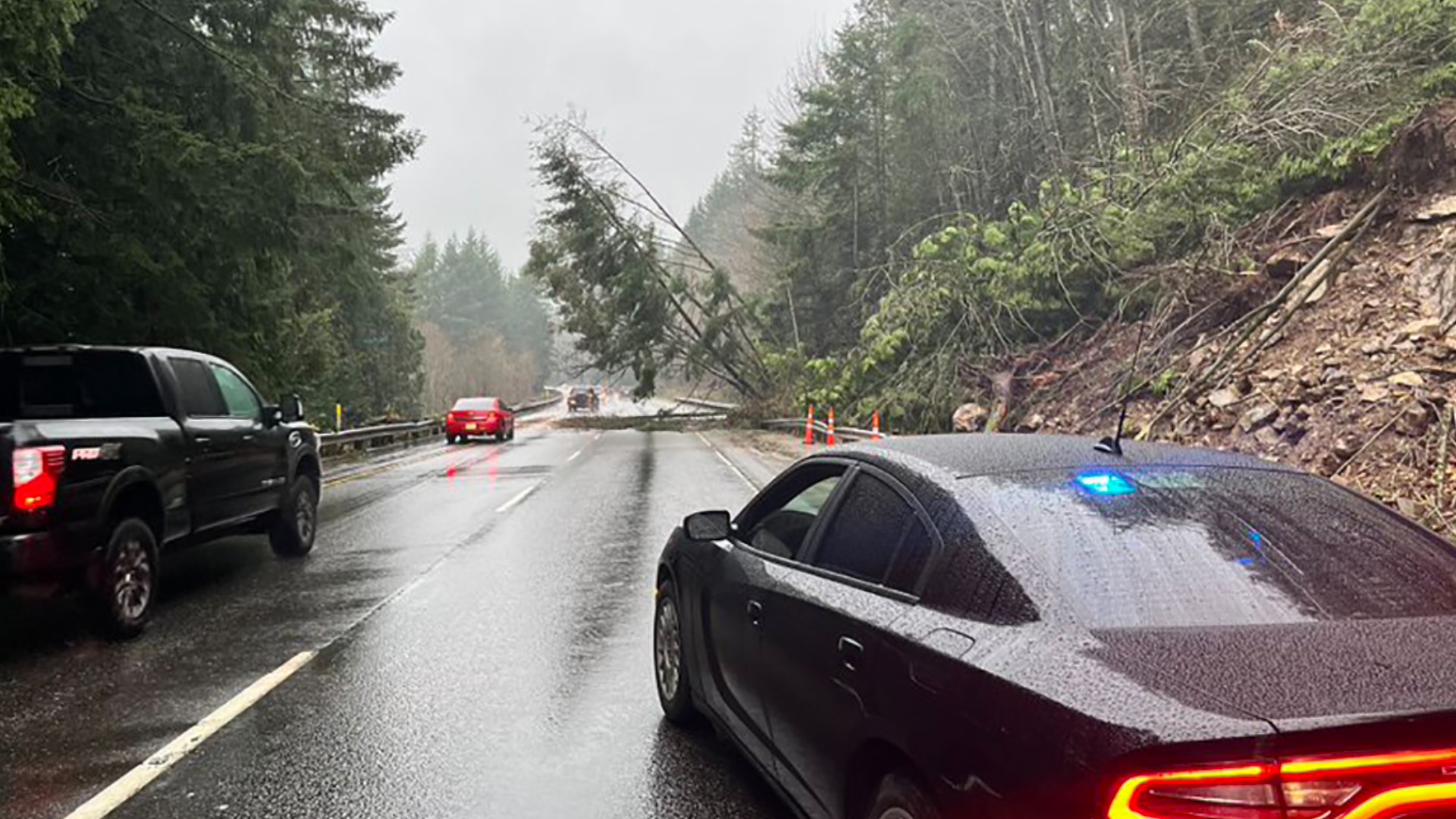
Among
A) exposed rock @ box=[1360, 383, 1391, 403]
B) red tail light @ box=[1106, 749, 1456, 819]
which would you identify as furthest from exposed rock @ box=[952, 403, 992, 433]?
red tail light @ box=[1106, 749, 1456, 819]

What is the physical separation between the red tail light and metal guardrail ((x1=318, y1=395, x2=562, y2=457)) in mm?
20774

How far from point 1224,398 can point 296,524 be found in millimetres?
11590

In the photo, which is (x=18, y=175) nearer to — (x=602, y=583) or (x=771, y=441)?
(x=602, y=583)

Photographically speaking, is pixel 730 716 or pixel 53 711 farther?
pixel 53 711

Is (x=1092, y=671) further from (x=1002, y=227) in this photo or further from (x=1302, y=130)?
(x=1002, y=227)

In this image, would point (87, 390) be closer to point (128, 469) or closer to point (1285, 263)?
point (128, 469)

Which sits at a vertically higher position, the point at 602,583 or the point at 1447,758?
the point at 1447,758

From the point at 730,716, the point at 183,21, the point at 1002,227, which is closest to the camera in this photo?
the point at 730,716

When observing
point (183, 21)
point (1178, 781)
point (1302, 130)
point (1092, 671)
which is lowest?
point (1178, 781)

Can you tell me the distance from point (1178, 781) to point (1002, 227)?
21.4m

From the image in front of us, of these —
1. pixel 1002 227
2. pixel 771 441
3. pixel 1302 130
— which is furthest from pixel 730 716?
pixel 771 441

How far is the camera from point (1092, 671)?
2.21 meters

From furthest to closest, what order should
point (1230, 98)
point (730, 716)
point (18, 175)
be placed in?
point (1230, 98)
point (18, 175)
point (730, 716)

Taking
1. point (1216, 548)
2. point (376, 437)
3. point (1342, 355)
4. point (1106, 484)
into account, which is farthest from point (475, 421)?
point (1216, 548)
